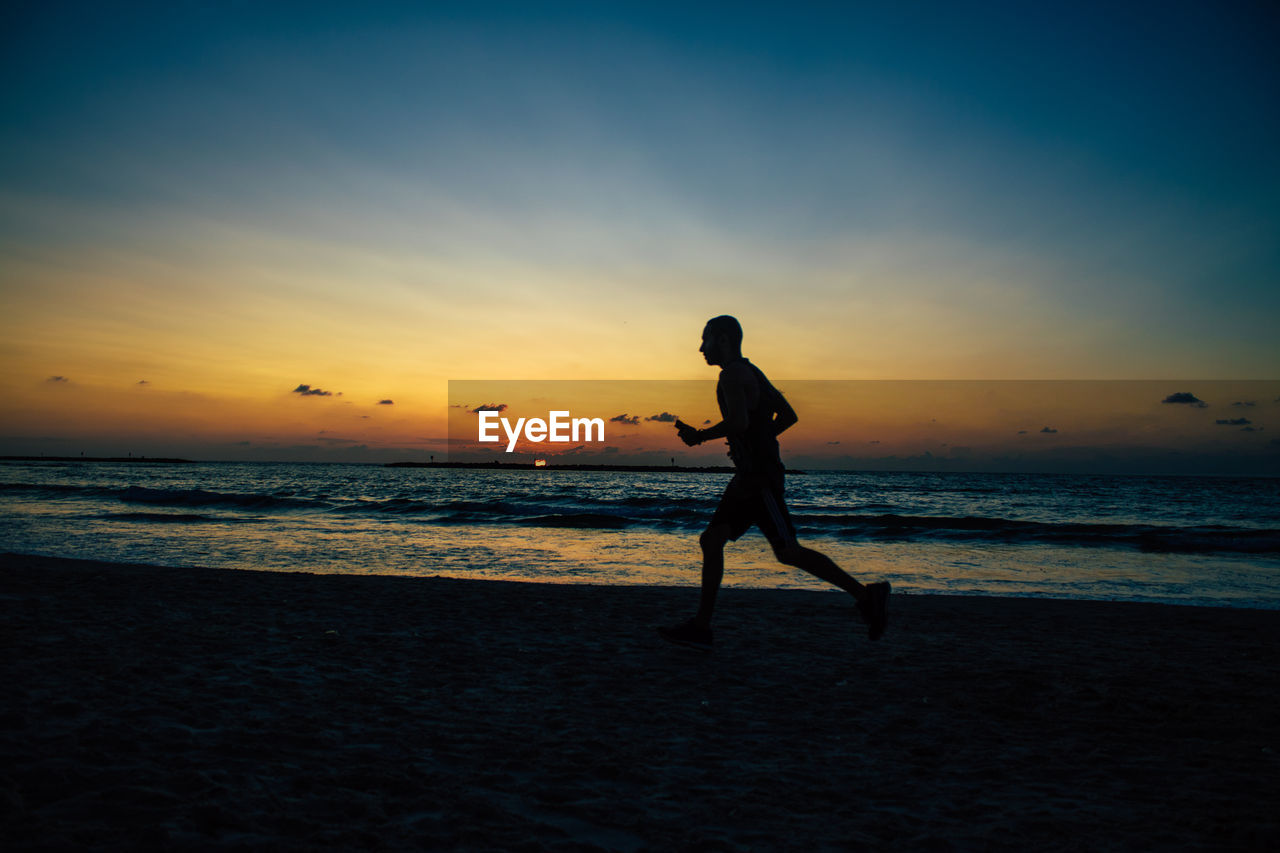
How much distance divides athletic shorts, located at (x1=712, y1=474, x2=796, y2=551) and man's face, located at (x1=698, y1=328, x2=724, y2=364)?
0.81 metres

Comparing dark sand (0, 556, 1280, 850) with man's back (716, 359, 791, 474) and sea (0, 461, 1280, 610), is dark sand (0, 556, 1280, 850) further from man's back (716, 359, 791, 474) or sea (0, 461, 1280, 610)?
sea (0, 461, 1280, 610)

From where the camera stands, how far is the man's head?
16.1ft

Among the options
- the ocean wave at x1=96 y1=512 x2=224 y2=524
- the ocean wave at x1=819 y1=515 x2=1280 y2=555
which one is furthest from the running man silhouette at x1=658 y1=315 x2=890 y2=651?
the ocean wave at x1=96 y1=512 x2=224 y2=524

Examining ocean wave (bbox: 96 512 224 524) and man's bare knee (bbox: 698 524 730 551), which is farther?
ocean wave (bbox: 96 512 224 524)

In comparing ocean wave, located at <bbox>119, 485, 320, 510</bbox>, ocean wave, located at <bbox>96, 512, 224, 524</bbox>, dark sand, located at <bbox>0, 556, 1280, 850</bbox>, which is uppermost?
dark sand, located at <bbox>0, 556, 1280, 850</bbox>

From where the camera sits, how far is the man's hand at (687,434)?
4.64 m

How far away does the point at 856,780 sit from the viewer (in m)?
3.04

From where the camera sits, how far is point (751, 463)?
485 centimetres

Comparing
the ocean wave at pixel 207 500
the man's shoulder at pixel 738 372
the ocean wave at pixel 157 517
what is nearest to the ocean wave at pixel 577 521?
the ocean wave at pixel 157 517

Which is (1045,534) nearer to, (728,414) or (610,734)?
(728,414)

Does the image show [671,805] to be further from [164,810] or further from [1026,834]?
[164,810]

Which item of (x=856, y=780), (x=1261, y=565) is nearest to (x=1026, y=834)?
(x=856, y=780)

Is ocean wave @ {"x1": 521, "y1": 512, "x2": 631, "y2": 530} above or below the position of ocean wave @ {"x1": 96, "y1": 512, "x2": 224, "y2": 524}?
below

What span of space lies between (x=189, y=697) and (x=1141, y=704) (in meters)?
5.27
